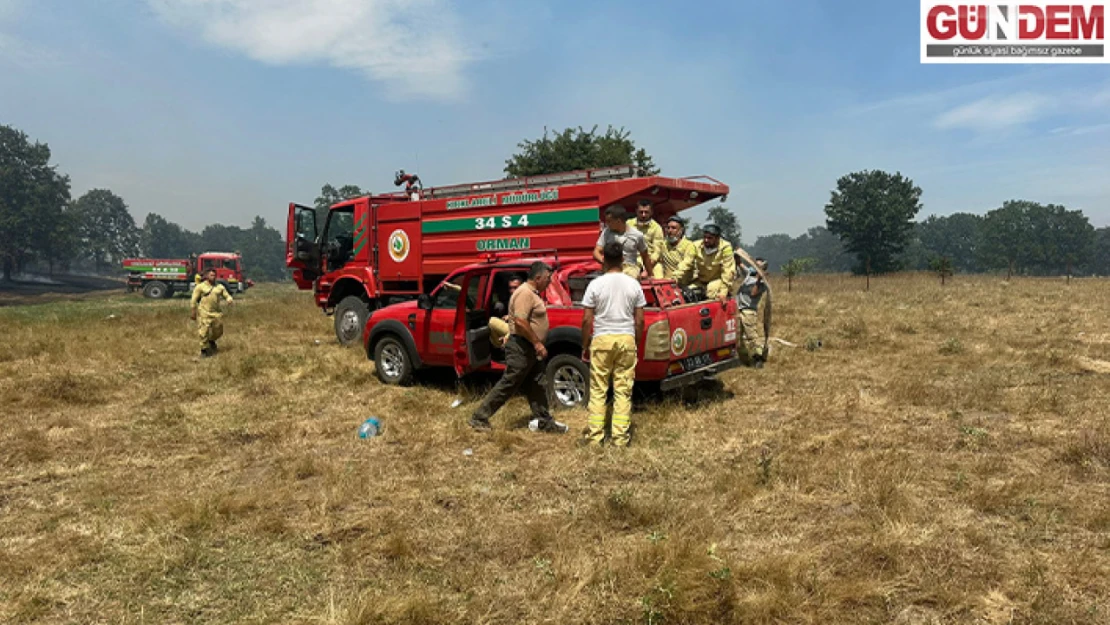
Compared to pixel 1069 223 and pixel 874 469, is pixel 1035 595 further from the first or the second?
pixel 1069 223

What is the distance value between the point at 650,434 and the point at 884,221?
3068 inches

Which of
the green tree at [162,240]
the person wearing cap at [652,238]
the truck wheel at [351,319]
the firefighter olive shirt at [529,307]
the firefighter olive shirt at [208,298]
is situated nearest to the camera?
the firefighter olive shirt at [529,307]

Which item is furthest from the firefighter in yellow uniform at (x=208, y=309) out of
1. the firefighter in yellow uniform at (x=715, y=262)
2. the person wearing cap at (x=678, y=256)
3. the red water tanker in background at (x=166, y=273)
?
the red water tanker in background at (x=166, y=273)

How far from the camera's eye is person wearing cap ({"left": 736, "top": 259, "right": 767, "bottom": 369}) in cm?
855

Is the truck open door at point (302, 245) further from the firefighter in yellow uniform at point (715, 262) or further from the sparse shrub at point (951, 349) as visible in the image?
→ the sparse shrub at point (951, 349)

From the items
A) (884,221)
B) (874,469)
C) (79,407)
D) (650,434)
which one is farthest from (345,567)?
(884,221)

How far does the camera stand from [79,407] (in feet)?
24.7

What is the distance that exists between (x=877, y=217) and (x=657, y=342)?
3069 inches

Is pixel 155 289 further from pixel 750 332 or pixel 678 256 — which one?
pixel 750 332

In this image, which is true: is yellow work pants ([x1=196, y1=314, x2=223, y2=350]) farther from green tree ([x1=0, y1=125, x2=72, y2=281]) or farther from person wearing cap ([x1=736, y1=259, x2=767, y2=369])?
green tree ([x1=0, y1=125, x2=72, y2=281])

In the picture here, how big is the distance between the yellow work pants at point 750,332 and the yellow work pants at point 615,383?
4046mm

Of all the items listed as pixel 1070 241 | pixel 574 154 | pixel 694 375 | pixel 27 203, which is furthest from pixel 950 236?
pixel 27 203

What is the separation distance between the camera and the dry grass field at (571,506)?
2.87 metres

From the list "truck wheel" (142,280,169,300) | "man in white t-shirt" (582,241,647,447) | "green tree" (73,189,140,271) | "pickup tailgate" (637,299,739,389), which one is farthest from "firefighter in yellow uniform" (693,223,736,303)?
"green tree" (73,189,140,271)
